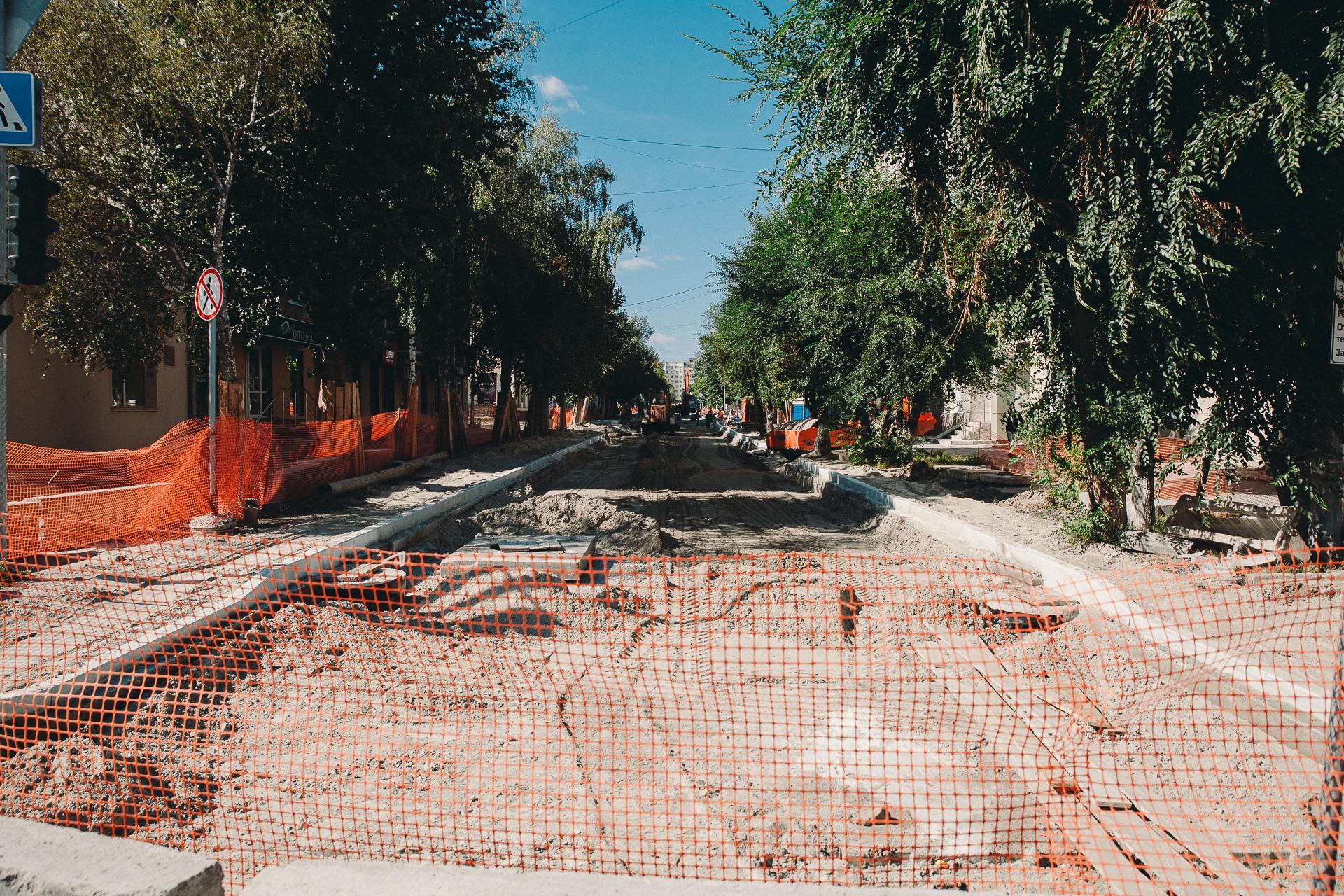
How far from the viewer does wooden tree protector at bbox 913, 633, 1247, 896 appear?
317 centimetres

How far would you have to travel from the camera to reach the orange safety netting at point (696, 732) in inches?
135

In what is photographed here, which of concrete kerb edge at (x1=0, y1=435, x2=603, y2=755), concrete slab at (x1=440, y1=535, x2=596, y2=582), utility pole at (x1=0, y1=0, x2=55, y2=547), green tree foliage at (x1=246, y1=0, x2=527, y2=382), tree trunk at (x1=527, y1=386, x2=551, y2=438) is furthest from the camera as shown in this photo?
tree trunk at (x1=527, y1=386, x2=551, y2=438)

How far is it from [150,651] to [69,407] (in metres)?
12.5

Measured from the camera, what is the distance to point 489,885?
8.82 ft

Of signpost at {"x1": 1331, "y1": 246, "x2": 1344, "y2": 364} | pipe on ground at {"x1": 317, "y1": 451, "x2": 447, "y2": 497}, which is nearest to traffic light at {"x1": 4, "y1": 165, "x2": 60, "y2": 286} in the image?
pipe on ground at {"x1": 317, "y1": 451, "x2": 447, "y2": 497}

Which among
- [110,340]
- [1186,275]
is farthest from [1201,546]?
[110,340]

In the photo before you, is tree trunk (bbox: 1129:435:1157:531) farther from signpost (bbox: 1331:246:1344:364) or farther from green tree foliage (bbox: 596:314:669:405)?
green tree foliage (bbox: 596:314:669:405)

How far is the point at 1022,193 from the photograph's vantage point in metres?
8.61

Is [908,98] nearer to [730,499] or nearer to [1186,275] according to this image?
[1186,275]

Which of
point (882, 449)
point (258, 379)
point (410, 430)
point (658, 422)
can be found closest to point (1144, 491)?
point (882, 449)

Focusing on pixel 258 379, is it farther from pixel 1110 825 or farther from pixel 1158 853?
pixel 1158 853

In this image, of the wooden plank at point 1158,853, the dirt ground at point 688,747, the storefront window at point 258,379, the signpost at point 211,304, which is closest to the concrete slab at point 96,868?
the dirt ground at point 688,747

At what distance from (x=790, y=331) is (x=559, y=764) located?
2011 cm

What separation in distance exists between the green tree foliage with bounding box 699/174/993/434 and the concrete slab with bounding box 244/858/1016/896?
1148cm
